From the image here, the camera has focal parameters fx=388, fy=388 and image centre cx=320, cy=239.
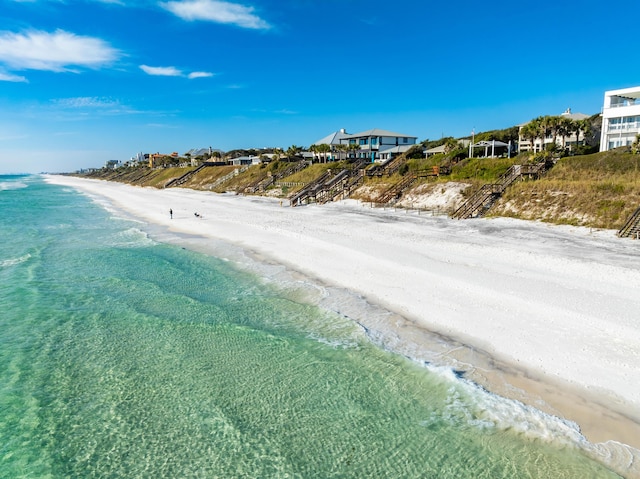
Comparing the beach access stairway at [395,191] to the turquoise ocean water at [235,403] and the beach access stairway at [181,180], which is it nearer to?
the turquoise ocean water at [235,403]

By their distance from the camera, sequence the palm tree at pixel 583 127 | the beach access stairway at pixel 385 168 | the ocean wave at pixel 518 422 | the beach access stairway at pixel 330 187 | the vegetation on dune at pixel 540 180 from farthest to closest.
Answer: the beach access stairway at pixel 385 168, the beach access stairway at pixel 330 187, the palm tree at pixel 583 127, the vegetation on dune at pixel 540 180, the ocean wave at pixel 518 422

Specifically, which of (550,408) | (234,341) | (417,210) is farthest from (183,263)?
(417,210)

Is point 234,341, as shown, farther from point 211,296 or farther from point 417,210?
point 417,210

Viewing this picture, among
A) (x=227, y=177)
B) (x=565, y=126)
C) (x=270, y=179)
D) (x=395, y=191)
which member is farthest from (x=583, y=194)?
(x=227, y=177)

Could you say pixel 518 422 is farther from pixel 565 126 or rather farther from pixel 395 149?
pixel 395 149

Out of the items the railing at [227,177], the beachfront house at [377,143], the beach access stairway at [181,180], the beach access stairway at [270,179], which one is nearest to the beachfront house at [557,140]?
the beachfront house at [377,143]

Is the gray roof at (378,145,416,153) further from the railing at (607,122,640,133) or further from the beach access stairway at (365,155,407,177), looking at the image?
the railing at (607,122,640,133)
